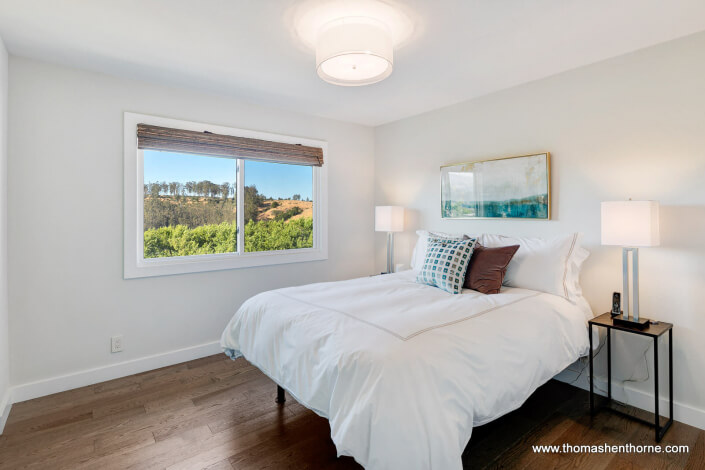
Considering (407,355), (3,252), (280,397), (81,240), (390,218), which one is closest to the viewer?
(407,355)

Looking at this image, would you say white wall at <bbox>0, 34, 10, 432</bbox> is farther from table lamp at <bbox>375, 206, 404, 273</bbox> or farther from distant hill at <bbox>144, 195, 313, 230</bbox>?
table lamp at <bbox>375, 206, 404, 273</bbox>

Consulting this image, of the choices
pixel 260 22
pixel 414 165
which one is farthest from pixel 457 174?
pixel 260 22

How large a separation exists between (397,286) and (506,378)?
1107mm

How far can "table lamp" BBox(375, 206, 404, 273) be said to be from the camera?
3.90 m

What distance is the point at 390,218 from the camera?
12.8 feet

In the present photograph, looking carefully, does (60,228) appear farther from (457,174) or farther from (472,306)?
(457,174)

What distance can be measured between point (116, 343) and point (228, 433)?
1415mm

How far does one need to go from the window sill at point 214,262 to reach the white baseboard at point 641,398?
2.61m

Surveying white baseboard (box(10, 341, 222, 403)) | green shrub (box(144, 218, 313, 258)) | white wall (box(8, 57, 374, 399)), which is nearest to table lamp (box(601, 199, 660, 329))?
green shrub (box(144, 218, 313, 258))

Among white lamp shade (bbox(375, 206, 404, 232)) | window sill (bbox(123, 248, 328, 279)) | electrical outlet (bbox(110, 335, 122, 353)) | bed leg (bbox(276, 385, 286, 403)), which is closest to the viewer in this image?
bed leg (bbox(276, 385, 286, 403))

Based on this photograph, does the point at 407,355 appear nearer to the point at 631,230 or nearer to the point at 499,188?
the point at 631,230

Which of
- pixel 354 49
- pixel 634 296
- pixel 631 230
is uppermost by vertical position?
pixel 354 49

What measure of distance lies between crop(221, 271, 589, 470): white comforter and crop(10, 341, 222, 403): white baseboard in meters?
0.98

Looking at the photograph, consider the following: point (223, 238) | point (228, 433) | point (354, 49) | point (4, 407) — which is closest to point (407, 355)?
point (228, 433)
